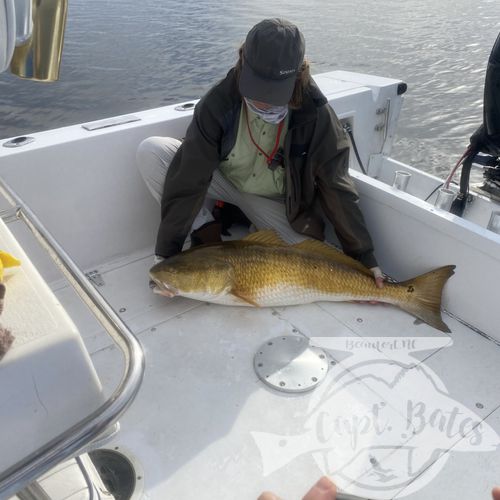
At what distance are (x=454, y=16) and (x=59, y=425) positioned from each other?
18.5 metres

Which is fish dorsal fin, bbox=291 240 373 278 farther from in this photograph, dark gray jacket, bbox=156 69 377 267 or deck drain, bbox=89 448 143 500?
deck drain, bbox=89 448 143 500

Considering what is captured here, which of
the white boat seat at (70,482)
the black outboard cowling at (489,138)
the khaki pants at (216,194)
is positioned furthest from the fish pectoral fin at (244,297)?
the black outboard cowling at (489,138)

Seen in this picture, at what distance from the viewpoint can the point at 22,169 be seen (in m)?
2.40

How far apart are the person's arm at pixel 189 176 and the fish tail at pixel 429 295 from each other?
124 cm

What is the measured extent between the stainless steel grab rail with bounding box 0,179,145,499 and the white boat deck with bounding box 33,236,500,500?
3.11ft

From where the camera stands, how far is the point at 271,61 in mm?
2168

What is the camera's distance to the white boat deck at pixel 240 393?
5.80 feet

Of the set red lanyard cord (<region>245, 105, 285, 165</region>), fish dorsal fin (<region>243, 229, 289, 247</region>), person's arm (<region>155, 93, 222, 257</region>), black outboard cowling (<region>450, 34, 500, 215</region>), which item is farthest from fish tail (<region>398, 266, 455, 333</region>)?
person's arm (<region>155, 93, 222, 257</region>)

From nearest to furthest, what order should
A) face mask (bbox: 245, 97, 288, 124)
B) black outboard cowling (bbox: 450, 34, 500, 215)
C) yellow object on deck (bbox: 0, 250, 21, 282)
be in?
yellow object on deck (bbox: 0, 250, 21, 282)
face mask (bbox: 245, 97, 288, 124)
black outboard cowling (bbox: 450, 34, 500, 215)

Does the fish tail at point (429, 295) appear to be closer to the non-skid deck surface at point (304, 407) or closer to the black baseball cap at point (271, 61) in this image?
the non-skid deck surface at point (304, 407)

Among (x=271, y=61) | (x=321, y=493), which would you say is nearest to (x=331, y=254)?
(x=271, y=61)

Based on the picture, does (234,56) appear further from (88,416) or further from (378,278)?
(88,416)

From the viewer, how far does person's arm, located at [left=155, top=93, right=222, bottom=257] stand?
95.8 inches

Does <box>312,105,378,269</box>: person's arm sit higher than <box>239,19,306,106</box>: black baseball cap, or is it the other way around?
<box>239,19,306,106</box>: black baseball cap
